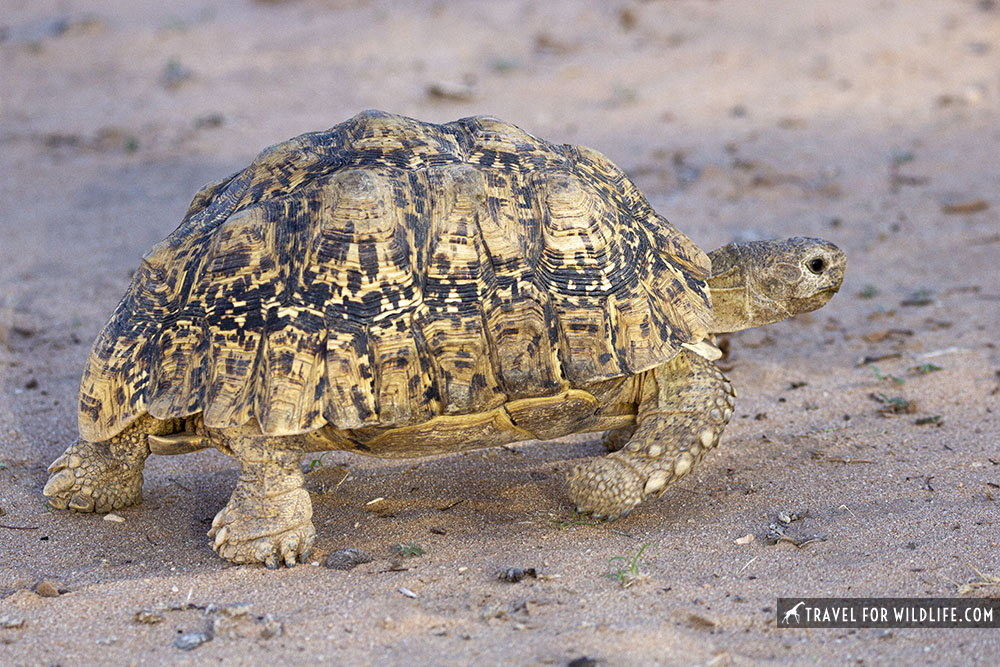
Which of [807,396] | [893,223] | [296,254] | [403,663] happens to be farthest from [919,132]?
[403,663]

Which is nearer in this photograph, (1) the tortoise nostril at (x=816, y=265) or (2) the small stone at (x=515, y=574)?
(2) the small stone at (x=515, y=574)

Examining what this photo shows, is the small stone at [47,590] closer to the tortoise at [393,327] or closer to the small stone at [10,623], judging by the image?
the small stone at [10,623]

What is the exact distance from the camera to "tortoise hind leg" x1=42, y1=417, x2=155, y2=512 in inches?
156

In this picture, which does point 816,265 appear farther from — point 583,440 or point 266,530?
point 266,530

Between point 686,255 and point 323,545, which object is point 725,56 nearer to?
point 686,255

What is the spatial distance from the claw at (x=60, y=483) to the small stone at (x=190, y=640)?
125cm

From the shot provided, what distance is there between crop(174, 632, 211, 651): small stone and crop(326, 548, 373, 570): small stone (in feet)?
1.97

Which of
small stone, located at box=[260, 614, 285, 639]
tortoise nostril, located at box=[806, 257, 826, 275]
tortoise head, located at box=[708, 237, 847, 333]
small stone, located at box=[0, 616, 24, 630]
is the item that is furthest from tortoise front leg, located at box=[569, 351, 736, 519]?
small stone, located at box=[0, 616, 24, 630]

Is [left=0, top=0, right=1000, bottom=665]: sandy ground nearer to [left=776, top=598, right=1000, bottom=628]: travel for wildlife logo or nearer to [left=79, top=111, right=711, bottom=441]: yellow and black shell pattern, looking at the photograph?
[left=776, top=598, right=1000, bottom=628]: travel for wildlife logo

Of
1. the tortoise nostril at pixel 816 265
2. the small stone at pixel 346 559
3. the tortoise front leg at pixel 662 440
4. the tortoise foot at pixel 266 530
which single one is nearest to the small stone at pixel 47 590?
the tortoise foot at pixel 266 530

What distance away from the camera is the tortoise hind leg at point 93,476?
397 cm

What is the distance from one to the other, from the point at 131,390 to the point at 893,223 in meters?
5.65

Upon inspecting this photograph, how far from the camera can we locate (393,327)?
3.47 metres

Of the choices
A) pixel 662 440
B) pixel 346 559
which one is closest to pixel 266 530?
pixel 346 559
